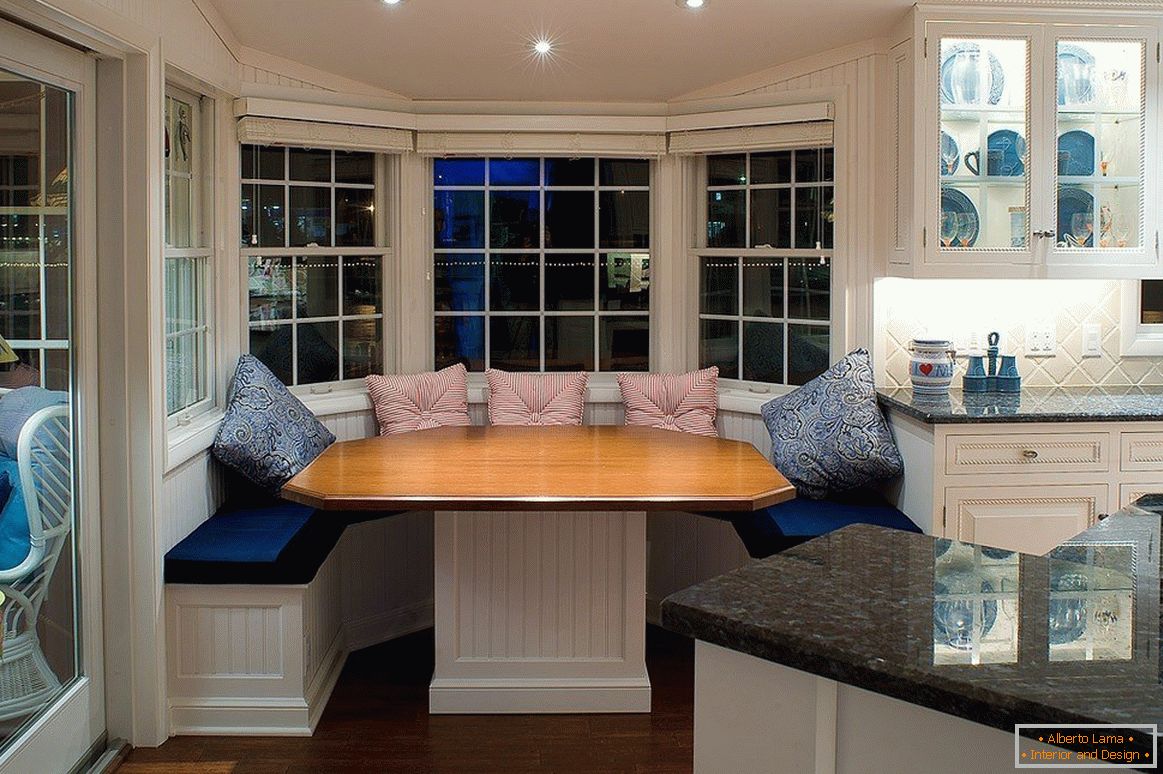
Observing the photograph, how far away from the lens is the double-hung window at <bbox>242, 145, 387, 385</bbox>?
4.99 m

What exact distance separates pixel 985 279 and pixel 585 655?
6.58 ft

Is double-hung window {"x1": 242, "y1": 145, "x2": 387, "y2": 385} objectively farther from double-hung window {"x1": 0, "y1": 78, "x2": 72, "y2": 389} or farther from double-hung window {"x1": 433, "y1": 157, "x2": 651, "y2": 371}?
double-hung window {"x1": 0, "y1": 78, "x2": 72, "y2": 389}

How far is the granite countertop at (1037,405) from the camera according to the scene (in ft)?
14.0

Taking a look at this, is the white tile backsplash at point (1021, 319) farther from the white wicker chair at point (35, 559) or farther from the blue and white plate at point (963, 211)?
the white wicker chair at point (35, 559)

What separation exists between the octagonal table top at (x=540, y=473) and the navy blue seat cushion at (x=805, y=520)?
24 cm

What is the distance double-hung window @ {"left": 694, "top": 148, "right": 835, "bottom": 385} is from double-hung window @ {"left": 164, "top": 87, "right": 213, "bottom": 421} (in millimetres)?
2084

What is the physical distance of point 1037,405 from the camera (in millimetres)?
4531

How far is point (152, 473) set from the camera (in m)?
3.81

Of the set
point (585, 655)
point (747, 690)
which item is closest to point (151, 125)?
point (585, 655)

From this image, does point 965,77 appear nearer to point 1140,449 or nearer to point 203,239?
point 1140,449

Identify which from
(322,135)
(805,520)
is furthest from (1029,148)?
(322,135)

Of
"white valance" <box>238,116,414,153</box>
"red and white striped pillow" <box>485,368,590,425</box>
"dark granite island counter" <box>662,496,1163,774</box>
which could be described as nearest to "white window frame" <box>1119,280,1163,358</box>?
"red and white striped pillow" <box>485,368,590,425</box>

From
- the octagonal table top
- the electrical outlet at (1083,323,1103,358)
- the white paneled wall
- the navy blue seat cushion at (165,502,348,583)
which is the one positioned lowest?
the navy blue seat cushion at (165,502,348,583)

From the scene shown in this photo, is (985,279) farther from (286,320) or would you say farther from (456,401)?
(286,320)
